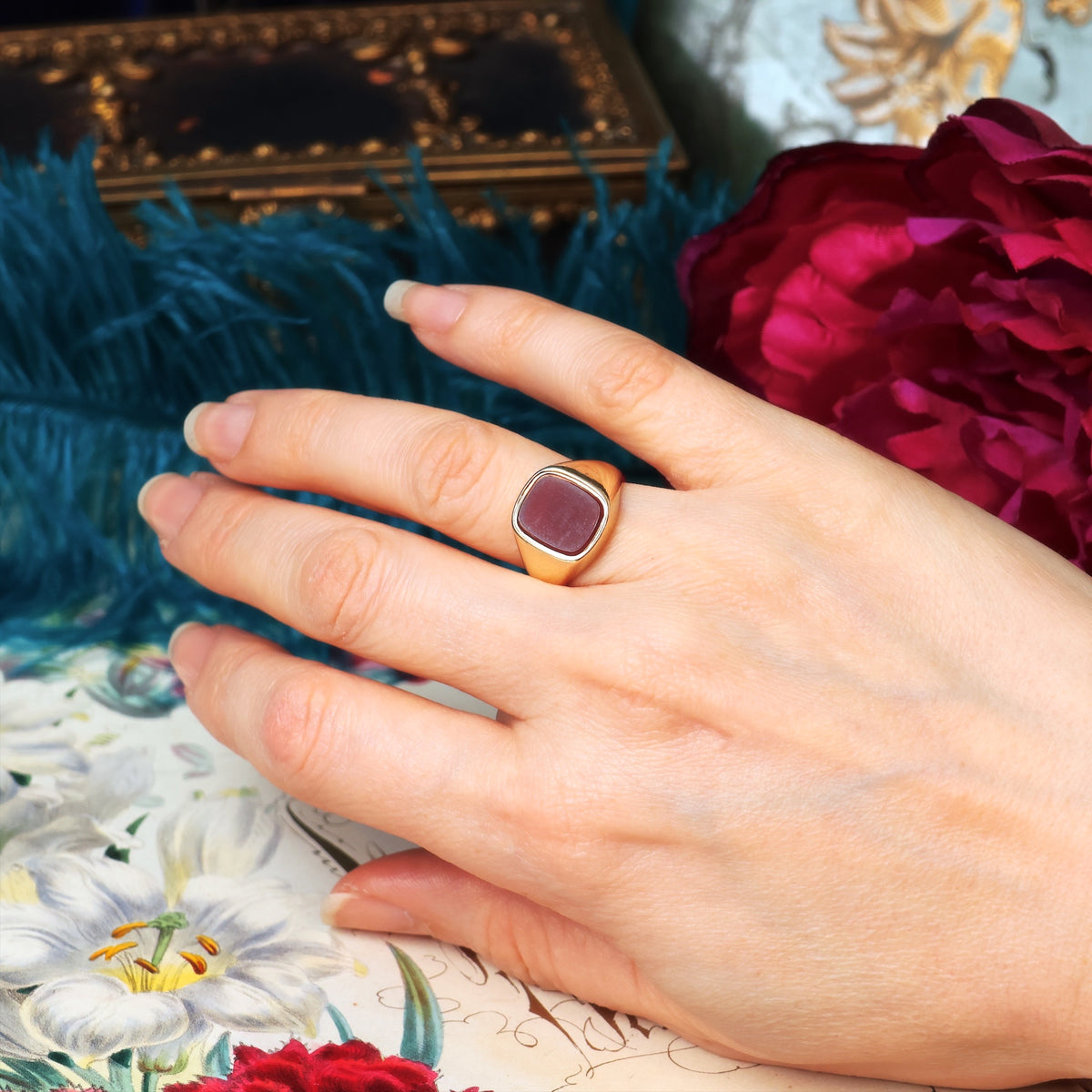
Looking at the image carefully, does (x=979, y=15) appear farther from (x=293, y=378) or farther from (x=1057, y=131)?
(x=293, y=378)

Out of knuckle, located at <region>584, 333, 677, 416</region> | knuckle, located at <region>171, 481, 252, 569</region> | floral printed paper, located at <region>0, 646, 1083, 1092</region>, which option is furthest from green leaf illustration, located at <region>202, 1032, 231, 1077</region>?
knuckle, located at <region>584, 333, 677, 416</region>

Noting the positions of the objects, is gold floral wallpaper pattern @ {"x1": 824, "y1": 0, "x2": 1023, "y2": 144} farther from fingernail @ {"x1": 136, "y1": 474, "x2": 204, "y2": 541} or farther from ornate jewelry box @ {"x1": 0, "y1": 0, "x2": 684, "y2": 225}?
fingernail @ {"x1": 136, "y1": 474, "x2": 204, "y2": 541}

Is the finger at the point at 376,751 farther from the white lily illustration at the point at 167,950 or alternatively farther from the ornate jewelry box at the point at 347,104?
the ornate jewelry box at the point at 347,104

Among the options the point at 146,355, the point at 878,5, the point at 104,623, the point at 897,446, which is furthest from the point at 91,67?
the point at 897,446

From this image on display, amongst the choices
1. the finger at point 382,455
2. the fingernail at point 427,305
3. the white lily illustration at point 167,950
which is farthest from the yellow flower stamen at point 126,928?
the fingernail at point 427,305

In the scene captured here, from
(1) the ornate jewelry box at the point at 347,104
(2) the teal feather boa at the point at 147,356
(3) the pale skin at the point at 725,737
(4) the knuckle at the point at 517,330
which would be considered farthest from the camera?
(1) the ornate jewelry box at the point at 347,104

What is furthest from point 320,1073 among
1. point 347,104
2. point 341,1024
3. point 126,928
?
point 347,104

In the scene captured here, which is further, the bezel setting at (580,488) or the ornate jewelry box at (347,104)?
the ornate jewelry box at (347,104)
